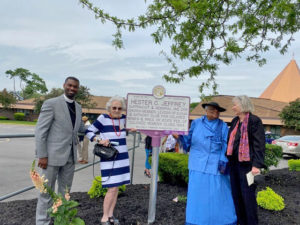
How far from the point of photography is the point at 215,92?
540 centimetres

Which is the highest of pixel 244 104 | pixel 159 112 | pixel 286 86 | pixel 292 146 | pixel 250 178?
pixel 286 86

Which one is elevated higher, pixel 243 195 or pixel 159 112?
pixel 159 112

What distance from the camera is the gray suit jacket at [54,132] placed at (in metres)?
2.90

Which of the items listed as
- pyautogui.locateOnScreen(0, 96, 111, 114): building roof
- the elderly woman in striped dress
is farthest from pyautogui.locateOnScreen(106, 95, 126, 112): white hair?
pyautogui.locateOnScreen(0, 96, 111, 114): building roof

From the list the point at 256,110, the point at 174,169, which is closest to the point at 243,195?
the point at 174,169

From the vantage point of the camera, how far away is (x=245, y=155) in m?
3.06

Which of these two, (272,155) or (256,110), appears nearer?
(272,155)

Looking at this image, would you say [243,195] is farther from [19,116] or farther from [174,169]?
[19,116]

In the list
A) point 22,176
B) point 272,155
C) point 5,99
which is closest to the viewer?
point 272,155

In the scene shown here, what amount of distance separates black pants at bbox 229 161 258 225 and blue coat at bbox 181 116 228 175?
0.64 ft

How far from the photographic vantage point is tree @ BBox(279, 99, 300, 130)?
28.4 meters

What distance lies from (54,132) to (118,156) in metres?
0.81

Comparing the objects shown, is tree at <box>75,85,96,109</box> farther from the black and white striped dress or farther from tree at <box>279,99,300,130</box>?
the black and white striped dress

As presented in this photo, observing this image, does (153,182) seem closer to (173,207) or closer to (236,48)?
(173,207)
